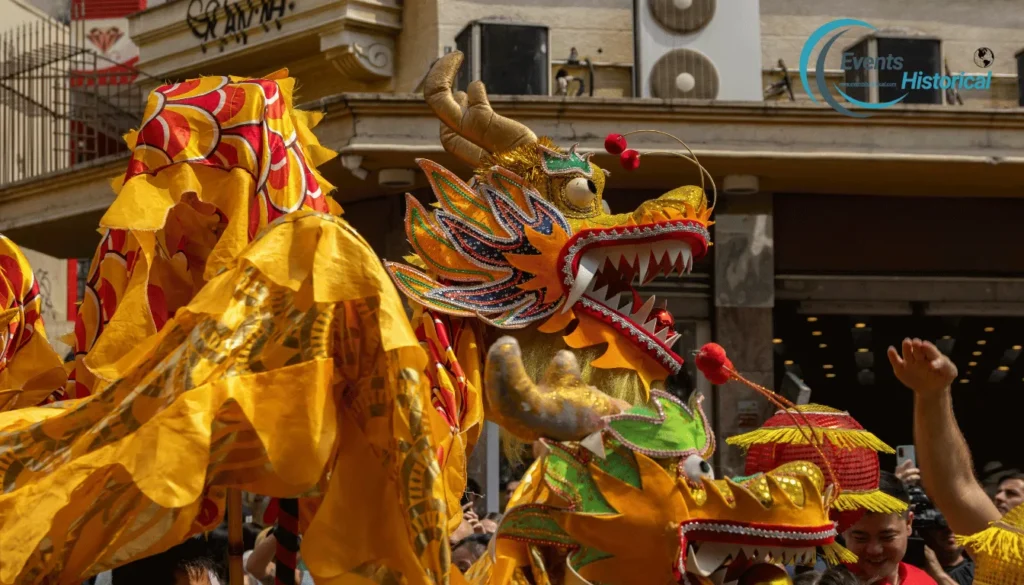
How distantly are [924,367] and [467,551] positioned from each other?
2211 mm

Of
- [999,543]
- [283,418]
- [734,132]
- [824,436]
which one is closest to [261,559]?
[824,436]

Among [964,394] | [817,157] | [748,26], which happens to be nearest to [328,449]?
[817,157]

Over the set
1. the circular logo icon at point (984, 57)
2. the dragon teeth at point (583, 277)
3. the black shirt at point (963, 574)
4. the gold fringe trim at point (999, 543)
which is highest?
the circular logo icon at point (984, 57)

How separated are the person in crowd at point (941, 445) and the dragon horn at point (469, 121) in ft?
10.0

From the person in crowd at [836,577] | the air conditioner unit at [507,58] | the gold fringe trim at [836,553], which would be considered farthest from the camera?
the air conditioner unit at [507,58]

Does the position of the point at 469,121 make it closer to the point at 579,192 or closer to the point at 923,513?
the point at 579,192

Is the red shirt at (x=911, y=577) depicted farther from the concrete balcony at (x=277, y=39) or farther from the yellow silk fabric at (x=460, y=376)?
the concrete balcony at (x=277, y=39)

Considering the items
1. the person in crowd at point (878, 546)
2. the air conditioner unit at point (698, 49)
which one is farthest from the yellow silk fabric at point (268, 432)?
the air conditioner unit at point (698, 49)

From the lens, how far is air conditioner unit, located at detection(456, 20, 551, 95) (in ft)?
40.1

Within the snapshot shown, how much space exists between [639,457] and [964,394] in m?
11.5

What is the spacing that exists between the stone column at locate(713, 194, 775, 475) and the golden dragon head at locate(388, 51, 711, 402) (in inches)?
182

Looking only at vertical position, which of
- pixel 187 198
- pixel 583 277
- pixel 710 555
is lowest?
pixel 710 555

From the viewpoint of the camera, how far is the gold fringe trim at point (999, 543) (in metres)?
3.47

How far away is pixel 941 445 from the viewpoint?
4.06m
